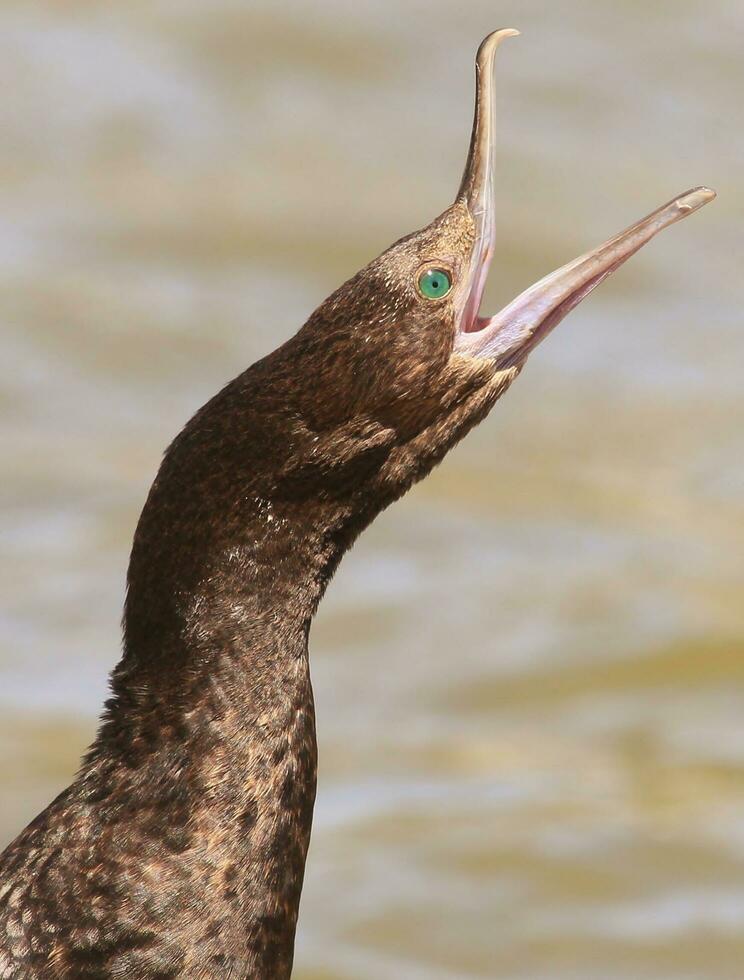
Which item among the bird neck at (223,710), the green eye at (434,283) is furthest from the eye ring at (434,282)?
the bird neck at (223,710)

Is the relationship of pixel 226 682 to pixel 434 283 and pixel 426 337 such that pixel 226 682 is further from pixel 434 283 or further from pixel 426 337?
pixel 434 283

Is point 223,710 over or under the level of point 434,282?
under

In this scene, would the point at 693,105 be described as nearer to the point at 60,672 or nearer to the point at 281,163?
the point at 281,163

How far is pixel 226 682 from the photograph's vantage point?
4555mm

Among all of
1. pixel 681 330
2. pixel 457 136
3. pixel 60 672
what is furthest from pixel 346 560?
pixel 457 136

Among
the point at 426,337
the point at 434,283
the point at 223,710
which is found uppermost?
the point at 434,283

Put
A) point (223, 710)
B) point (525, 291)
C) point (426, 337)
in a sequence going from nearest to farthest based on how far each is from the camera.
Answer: point (223, 710) → point (426, 337) → point (525, 291)

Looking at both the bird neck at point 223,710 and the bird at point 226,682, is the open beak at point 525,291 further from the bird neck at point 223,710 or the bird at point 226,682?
the bird neck at point 223,710

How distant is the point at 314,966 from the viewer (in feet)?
22.3

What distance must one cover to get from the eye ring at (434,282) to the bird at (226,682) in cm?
7

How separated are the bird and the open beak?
0.20 m

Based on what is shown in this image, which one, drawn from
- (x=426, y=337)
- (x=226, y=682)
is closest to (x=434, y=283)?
(x=426, y=337)

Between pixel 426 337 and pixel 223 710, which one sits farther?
pixel 426 337

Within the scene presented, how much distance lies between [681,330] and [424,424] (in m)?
5.38
